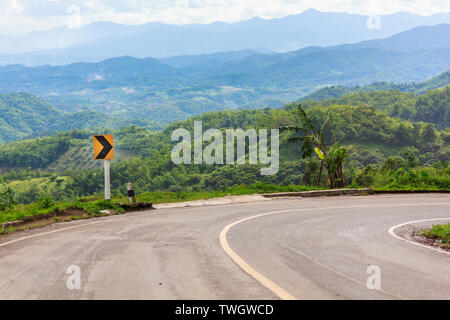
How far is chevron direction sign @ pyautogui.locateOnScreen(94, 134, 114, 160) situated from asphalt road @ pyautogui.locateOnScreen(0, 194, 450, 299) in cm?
222

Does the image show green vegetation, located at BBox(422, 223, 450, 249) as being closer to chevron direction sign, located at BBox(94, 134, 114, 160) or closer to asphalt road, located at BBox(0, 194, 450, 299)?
asphalt road, located at BBox(0, 194, 450, 299)

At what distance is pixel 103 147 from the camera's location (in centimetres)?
1243

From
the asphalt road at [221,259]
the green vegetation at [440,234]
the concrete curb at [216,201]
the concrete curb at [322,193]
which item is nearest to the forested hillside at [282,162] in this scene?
the concrete curb at [322,193]

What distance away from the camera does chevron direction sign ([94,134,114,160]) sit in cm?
1236

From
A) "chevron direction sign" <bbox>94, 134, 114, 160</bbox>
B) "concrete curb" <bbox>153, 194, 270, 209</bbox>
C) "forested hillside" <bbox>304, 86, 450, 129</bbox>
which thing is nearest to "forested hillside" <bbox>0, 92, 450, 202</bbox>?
"forested hillside" <bbox>304, 86, 450, 129</bbox>

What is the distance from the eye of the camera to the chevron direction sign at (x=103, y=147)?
1236cm

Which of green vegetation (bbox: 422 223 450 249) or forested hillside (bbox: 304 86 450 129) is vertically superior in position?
forested hillside (bbox: 304 86 450 129)

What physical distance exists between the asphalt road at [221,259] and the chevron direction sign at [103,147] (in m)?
2.22

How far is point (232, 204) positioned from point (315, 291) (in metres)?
9.89

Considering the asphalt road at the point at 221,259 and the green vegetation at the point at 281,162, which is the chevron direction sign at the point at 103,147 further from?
the asphalt road at the point at 221,259
